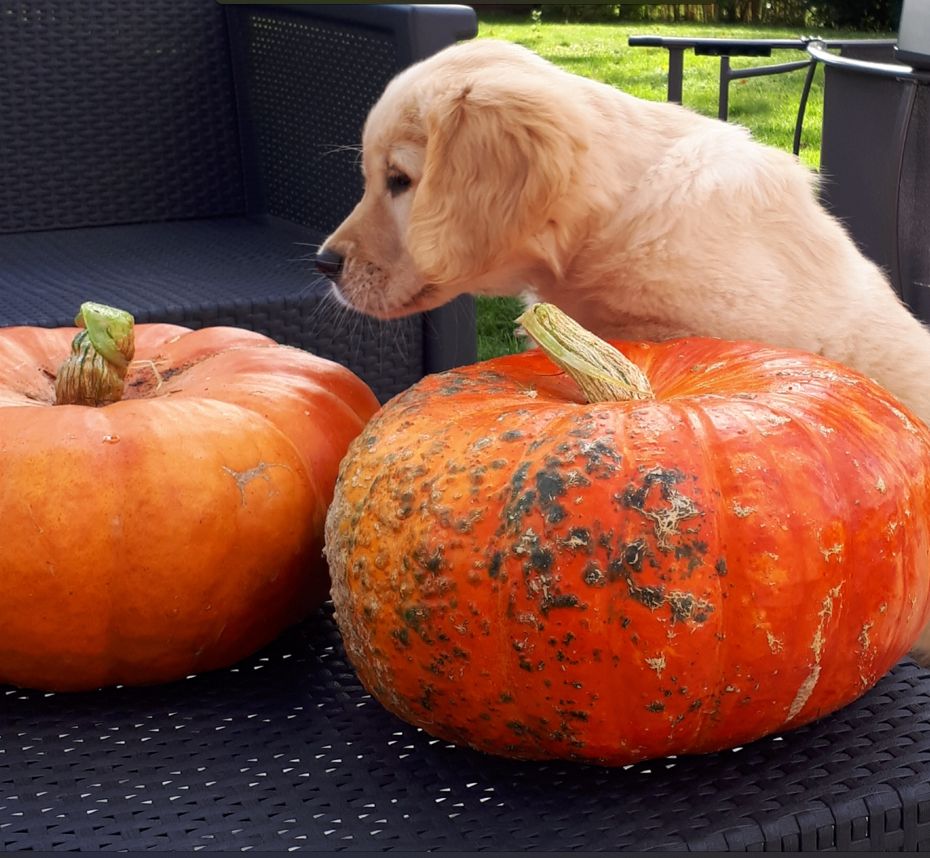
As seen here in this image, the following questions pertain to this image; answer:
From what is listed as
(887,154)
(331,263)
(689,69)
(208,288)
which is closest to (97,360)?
(331,263)

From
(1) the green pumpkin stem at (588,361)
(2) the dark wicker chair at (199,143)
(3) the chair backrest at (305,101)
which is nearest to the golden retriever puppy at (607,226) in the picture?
(1) the green pumpkin stem at (588,361)

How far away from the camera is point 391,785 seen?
120 centimetres

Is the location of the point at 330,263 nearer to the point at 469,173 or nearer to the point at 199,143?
the point at 469,173

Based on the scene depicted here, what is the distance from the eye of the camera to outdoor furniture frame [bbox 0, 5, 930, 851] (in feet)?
3.64

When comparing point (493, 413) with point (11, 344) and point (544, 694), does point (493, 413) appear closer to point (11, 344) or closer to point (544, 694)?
point (544, 694)

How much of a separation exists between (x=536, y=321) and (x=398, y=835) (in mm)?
561

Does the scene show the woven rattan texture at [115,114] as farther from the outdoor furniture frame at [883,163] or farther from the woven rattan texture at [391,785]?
the woven rattan texture at [391,785]

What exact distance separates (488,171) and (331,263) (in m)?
0.32

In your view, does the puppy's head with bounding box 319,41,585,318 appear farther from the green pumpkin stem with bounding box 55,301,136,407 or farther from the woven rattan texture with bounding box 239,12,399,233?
the woven rattan texture with bounding box 239,12,399,233

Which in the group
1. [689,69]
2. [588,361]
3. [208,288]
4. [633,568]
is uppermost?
[588,361]

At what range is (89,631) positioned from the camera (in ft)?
4.47

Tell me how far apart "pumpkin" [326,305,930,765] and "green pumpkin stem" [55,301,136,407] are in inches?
14.5

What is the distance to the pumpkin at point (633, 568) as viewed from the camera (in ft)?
3.67

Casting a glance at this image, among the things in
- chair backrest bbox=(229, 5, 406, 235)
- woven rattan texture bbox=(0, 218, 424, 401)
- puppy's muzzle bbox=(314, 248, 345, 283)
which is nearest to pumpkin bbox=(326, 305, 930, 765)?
puppy's muzzle bbox=(314, 248, 345, 283)
